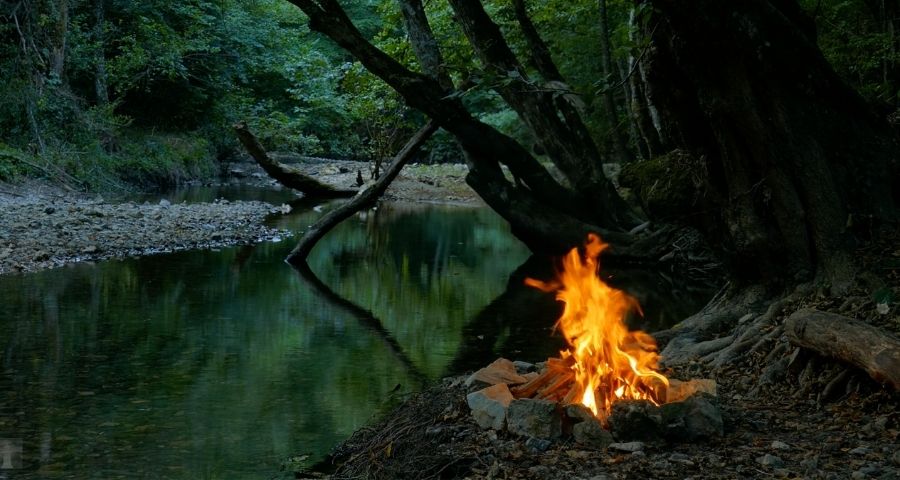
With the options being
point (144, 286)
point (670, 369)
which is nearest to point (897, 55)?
point (670, 369)

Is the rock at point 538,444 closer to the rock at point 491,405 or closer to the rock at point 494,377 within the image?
the rock at point 491,405

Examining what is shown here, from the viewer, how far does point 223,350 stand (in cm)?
1012

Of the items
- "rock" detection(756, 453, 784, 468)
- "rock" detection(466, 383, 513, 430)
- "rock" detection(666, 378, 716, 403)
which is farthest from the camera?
"rock" detection(666, 378, 716, 403)

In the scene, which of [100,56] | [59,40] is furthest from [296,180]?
[59,40]

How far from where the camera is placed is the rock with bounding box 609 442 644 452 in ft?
17.4

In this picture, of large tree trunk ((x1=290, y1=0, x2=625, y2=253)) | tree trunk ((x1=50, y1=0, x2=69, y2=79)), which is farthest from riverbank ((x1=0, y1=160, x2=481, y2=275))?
large tree trunk ((x1=290, y1=0, x2=625, y2=253))

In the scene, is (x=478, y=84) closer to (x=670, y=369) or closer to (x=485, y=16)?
(x=670, y=369)

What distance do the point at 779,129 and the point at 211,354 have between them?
6.00 meters

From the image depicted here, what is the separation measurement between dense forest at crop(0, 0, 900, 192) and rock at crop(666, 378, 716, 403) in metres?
5.21

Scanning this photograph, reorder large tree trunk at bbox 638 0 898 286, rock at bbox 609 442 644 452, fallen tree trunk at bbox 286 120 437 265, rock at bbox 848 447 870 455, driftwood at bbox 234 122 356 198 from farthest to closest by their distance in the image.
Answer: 1. driftwood at bbox 234 122 356 198
2. fallen tree trunk at bbox 286 120 437 265
3. large tree trunk at bbox 638 0 898 286
4. rock at bbox 609 442 644 452
5. rock at bbox 848 447 870 455

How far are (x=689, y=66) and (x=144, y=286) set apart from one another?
885 cm

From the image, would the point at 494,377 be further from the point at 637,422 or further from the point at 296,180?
the point at 296,180

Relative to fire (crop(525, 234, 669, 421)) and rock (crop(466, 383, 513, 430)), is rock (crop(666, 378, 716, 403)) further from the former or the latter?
rock (crop(466, 383, 513, 430))

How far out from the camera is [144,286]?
44.6ft
